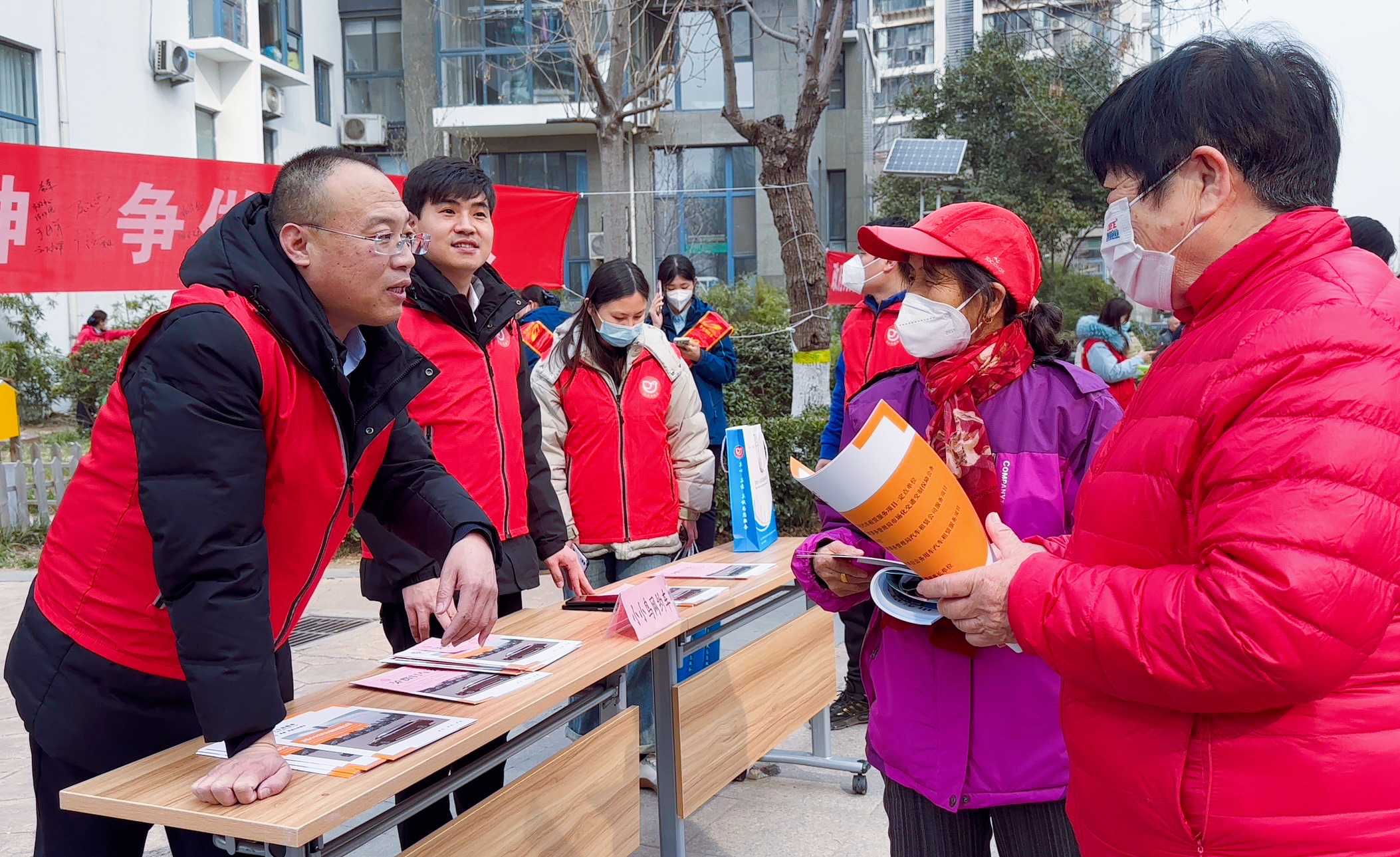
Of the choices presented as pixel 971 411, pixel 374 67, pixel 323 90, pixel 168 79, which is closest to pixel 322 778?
pixel 971 411

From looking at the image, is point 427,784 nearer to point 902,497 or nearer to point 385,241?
point 385,241

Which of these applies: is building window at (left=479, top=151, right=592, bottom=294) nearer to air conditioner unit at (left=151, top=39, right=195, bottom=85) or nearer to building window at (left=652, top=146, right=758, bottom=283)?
building window at (left=652, top=146, right=758, bottom=283)

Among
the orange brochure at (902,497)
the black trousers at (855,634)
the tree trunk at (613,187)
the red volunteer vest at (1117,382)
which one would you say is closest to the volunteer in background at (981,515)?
the orange brochure at (902,497)

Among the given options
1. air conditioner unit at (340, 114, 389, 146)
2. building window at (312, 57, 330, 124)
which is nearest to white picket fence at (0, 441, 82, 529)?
air conditioner unit at (340, 114, 389, 146)

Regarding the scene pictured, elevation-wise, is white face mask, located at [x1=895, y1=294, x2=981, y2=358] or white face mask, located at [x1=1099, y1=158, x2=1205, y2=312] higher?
white face mask, located at [x1=1099, y1=158, x2=1205, y2=312]

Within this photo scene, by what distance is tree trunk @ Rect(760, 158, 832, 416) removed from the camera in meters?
9.13

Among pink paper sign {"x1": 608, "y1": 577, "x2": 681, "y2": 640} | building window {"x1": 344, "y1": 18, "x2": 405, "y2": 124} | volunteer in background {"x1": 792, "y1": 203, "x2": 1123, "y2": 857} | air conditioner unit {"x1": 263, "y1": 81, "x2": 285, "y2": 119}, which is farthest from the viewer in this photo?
building window {"x1": 344, "y1": 18, "x2": 405, "y2": 124}

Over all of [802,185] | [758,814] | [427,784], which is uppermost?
[802,185]

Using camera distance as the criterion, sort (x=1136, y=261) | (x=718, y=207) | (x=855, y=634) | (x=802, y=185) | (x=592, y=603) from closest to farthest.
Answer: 1. (x=1136, y=261)
2. (x=592, y=603)
3. (x=855, y=634)
4. (x=802, y=185)
5. (x=718, y=207)

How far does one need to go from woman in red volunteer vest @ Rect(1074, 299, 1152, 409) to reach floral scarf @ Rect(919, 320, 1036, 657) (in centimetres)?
641

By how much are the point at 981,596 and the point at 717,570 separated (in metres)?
2.26

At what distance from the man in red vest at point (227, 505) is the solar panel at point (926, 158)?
755 centimetres

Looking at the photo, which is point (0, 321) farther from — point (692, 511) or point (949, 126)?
point (949, 126)

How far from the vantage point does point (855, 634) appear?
4.73 m
